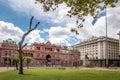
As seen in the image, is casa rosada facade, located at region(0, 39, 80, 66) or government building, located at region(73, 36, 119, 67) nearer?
casa rosada facade, located at region(0, 39, 80, 66)

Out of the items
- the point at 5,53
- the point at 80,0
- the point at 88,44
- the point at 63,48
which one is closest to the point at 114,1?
the point at 80,0

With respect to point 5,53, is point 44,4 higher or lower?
higher

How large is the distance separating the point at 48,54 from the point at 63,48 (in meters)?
11.1

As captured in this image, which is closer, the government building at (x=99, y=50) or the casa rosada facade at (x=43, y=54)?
the casa rosada facade at (x=43, y=54)

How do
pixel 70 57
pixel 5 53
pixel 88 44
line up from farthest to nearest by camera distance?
1. pixel 88 44
2. pixel 70 57
3. pixel 5 53

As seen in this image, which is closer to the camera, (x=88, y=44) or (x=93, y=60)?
(x=93, y=60)

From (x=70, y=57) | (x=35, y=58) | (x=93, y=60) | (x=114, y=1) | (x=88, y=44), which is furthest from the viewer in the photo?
(x=88, y=44)

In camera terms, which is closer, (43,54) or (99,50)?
(43,54)

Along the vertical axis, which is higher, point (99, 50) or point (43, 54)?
point (99, 50)

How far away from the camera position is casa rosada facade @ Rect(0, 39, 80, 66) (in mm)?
93981

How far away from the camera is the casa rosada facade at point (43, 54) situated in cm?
9398

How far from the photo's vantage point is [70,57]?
→ 11431 cm

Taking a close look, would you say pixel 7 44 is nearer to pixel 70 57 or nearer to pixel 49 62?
pixel 49 62

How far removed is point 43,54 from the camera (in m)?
105
